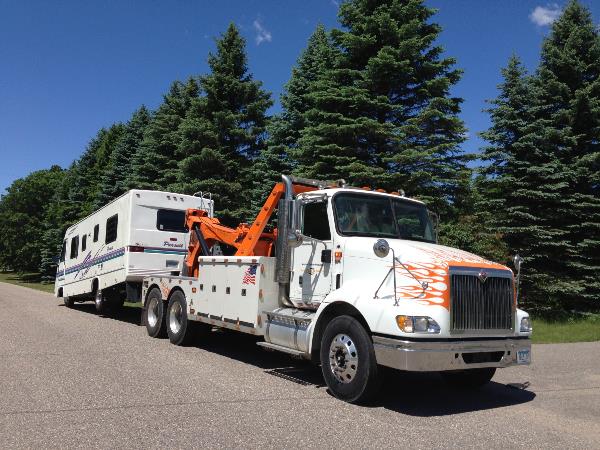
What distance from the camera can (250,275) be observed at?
8.52 meters

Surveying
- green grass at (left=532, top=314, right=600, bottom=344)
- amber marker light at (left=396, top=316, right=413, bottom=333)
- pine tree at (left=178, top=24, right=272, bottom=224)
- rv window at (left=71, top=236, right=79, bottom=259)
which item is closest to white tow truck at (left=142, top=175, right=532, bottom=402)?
amber marker light at (left=396, top=316, right=413, bottom=333)

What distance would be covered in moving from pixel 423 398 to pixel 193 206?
9.26m

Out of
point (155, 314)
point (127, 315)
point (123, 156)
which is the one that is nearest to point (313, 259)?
point (155, 314)

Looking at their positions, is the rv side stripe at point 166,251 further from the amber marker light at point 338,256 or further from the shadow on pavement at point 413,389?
the amber marker light at point 338,256

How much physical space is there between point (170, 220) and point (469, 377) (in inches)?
356

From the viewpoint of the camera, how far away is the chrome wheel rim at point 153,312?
1173cm

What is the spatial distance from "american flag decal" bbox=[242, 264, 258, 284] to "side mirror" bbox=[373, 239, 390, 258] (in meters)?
2.52

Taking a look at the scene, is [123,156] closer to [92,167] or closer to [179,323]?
[92,167]

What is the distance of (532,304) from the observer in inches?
701

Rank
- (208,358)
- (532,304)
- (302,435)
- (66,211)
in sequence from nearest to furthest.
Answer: (302,435)
(208,358)
(532,304)
(66,211)

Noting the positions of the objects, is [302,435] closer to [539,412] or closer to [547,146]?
[539,412]

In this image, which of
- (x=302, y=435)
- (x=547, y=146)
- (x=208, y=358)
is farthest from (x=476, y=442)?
(x=547, y=146)

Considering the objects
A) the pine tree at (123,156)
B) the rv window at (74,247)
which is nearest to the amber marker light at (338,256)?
the rv window at (74,247)

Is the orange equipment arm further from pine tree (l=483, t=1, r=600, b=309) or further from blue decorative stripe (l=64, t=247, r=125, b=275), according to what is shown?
pine tree (l=483, t=1, r=600, b=309)
